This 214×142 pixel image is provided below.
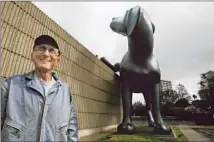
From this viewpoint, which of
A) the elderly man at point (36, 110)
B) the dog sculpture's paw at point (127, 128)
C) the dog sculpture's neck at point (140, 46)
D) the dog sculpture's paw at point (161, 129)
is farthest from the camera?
the dog sculpture's paw at point (127, 128)

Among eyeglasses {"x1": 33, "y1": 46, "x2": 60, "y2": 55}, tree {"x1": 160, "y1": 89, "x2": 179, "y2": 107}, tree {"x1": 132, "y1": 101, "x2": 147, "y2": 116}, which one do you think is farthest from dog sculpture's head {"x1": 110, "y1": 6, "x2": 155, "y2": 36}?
eyeglasses {"x1": 33, "y1": 46, "x2": 60, "y2": 55}

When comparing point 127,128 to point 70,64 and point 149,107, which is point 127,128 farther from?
point 70,64

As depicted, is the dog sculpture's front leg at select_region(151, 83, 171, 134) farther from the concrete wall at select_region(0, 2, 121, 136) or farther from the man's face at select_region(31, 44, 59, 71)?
the man's face at select_region(31, 44, 59, 71)

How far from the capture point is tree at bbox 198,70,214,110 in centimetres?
296

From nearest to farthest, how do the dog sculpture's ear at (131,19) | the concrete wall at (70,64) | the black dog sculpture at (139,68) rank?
the concrete wall at (70,64) < the dog sculpture's ear at (131,19) < the black dog sculpture at (139,68)

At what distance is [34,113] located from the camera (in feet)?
3.72

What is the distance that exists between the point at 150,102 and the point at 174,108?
2.87 ft

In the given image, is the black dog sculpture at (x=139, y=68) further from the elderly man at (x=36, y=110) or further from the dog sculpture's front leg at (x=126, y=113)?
the elderly man at (x=36, y=110)

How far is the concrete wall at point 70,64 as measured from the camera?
2363 mm

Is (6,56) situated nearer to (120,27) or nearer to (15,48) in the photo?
(15,48)

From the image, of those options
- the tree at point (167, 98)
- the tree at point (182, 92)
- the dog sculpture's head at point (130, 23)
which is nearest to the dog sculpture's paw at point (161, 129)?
the tree at point (167, 98)

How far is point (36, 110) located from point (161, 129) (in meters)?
3.00

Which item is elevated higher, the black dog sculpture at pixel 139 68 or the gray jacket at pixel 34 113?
the black dog sculpture at pixel 139 68

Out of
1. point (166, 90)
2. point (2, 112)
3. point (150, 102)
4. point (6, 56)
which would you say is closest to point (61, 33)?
point (6, 56)
